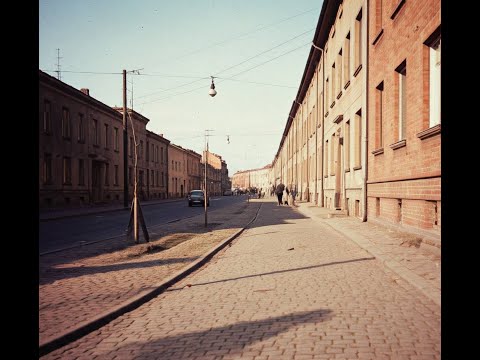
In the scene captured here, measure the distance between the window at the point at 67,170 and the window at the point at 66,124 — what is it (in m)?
1.56

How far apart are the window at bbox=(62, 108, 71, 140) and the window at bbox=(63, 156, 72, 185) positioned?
1.56m

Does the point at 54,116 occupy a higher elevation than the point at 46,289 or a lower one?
higher

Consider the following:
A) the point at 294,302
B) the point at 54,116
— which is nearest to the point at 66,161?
the point at 54,116

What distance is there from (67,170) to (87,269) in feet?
79.8

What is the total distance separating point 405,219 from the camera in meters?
10.6

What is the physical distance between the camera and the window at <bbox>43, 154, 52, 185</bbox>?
2667cm

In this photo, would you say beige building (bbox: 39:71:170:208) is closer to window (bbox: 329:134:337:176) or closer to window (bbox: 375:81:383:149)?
window (bbox: 329:134:337:176)

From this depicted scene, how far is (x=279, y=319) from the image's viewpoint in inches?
178

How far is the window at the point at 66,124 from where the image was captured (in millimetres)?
29578

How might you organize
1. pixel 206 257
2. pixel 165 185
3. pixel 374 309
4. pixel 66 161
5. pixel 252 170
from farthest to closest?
pixel 252 170
pixel 165 185
pixel 66 161
pixel 206 257
pixel 374 309

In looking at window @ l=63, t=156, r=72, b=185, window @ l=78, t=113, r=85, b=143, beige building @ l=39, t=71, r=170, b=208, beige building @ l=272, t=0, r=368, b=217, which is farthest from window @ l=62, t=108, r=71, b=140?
beige building @ l=272, t=0, r=368, b=217
